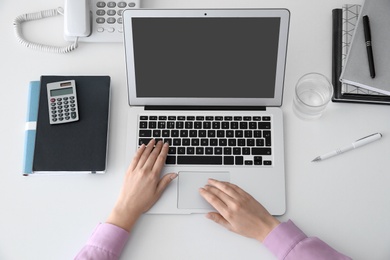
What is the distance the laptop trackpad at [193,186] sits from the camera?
36.9 inches

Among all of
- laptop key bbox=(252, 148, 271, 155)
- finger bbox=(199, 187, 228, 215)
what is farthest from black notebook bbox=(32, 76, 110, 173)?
laptop key bbox=(252, 148, 271, 155)

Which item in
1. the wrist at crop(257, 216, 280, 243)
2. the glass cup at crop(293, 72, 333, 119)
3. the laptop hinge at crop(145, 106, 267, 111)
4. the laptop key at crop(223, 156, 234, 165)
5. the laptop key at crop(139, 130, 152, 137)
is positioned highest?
the glass cup at crop(293, 72, 333, 119)

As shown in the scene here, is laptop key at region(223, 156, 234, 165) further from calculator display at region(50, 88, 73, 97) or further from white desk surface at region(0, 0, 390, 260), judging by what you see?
calculator display at region(50, 88, 73, 97)

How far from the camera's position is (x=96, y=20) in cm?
106

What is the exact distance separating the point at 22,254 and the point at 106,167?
0.86ft

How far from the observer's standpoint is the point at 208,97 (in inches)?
38.5

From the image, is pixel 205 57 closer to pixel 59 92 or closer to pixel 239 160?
pixel 239 160

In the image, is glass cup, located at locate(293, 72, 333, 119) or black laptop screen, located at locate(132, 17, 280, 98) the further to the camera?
glass cup, located at locate(293, 72, 333, 119)

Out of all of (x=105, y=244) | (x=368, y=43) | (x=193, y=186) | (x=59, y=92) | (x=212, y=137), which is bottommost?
(x=105, y=244)

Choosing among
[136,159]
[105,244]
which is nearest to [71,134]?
[136,159]

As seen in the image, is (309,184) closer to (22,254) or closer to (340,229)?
(340,229)

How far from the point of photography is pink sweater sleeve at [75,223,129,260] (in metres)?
0.88

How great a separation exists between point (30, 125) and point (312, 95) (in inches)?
27.0

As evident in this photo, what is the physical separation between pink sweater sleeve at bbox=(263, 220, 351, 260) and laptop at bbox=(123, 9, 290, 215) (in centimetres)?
5
